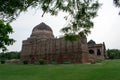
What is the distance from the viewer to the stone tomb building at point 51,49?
3359 centimetres

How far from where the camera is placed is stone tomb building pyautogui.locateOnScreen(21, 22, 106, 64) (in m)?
33.6

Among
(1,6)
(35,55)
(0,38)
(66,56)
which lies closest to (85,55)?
(66,56)

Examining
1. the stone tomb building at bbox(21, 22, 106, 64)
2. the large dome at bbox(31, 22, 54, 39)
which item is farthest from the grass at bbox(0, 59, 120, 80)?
the large dome at bbox(31, 22, 54, 39)

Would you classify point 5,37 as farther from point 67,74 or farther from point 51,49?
point 51,49

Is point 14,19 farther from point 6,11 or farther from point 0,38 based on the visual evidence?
point 0,38

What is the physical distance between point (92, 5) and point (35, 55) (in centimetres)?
3218

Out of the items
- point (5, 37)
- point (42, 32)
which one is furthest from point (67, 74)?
point (42, 32)

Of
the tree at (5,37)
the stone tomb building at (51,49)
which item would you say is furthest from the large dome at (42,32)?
the tree at (5,37)

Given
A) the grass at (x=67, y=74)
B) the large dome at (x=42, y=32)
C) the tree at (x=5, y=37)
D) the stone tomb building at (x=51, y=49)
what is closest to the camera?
the grass at (x=67, y=74)

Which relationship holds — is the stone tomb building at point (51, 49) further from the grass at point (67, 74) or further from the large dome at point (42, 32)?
the grass at point (67, 74)

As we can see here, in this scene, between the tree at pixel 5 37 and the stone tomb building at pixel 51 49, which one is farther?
the stone tomb building at pixel 51 49

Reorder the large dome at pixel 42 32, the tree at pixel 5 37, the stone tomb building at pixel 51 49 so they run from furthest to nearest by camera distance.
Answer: the large dome at pixel 42 32, the stone tomb building at pixel 51 49, the tree at pixel 5 37

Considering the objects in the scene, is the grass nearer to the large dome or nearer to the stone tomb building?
the stone tomb building

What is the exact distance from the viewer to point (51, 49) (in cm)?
3672
